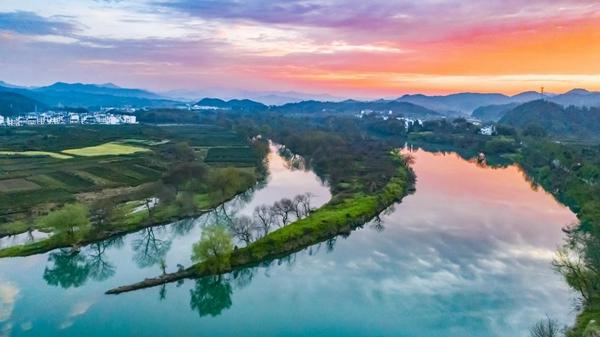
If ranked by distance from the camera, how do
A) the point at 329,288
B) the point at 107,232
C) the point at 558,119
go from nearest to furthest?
the point at 329,288
the point at 107,232
the point at 558,119

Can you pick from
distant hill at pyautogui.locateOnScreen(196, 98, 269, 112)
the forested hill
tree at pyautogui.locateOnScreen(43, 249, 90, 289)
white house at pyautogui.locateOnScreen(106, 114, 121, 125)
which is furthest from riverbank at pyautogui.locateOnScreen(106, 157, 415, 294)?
distant hill at pyautogui.locateOnScreen(196, 98, 269, 112)

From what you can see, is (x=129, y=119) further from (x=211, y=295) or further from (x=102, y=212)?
(x=211, y=295)

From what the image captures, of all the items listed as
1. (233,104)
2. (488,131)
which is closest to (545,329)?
(488,131)

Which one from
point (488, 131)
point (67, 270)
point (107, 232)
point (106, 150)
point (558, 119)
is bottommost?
point (67, 270)

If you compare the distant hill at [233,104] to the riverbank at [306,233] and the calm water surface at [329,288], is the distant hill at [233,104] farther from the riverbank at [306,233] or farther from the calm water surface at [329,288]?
the calm water surface at [329,288]

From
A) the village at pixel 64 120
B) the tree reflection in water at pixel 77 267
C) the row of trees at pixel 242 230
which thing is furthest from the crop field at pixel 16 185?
the village at pixel 64 120

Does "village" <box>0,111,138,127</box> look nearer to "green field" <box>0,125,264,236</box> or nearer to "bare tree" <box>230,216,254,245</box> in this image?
"green field" <box>0,125,264,236</box>
